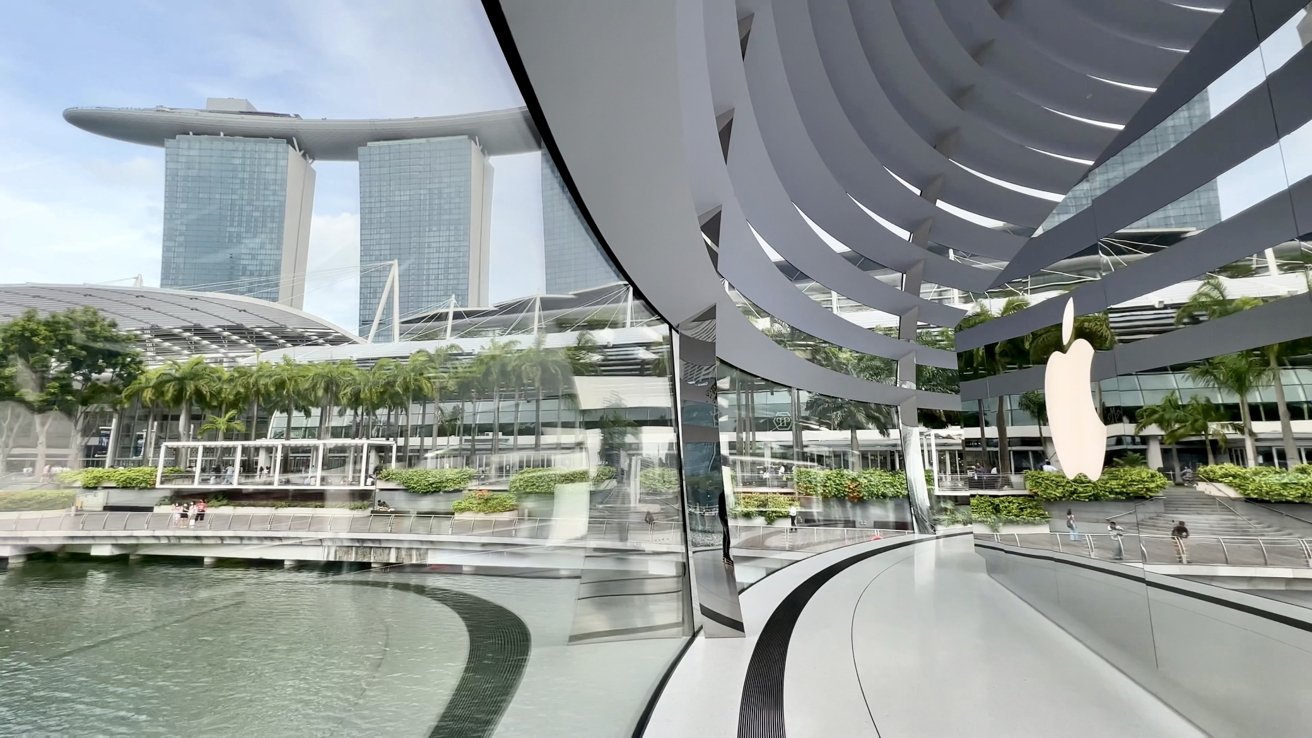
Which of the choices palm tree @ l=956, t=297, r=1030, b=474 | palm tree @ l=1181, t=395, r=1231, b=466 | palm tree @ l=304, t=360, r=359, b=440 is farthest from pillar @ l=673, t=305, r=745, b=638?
palm tree @ l=304, t=360, r=359, b=440

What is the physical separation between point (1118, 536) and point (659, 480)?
3.77 m

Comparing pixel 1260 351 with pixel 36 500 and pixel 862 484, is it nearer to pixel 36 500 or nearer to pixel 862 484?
pixel 36 500

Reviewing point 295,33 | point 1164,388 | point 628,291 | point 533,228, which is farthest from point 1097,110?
point 295,33

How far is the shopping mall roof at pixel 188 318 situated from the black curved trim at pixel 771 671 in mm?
3346

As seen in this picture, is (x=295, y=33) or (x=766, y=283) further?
(x=766, y=283)

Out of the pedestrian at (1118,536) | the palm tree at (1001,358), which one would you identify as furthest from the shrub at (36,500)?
the palm tree at (1001,358)

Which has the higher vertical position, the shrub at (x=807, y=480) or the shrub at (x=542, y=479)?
the shrub at (x=542, y=479)

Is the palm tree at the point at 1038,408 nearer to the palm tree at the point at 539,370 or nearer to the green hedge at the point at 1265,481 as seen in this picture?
the green hedge at the point at 1265,481

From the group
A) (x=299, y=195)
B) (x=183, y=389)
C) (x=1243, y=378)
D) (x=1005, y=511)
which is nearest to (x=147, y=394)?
(x=183, y=389)

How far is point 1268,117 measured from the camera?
2979mm

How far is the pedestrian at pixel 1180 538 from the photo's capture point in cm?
375

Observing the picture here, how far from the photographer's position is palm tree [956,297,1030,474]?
709 centimetres

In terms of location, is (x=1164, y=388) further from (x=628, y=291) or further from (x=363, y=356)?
(x=363, y=356)

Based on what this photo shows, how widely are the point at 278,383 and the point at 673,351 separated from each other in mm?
5006
